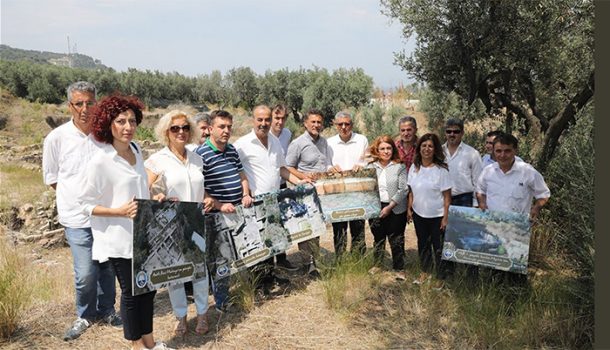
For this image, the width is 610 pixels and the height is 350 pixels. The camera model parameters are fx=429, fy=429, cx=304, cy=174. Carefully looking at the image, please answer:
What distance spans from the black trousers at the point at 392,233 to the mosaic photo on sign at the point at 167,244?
2.33 metres

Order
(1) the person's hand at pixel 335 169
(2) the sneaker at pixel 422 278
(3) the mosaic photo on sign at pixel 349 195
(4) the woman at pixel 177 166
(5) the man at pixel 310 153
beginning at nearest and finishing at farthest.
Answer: (4) the woman at pixel 177 166 < (2) the sneaker at pixel 422 278 < (3) the mosaic photo on sign at pixel 349 195 < (1) the person's hand at pixel 335 169 < (5) the man at pixel 310 153

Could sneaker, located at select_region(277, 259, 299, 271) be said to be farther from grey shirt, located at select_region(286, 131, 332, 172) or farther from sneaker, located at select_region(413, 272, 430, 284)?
sneaker, located at select_region(413, 272, 430, 284)

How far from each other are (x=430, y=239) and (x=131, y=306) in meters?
3.33

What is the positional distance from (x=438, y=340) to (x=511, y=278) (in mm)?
1134

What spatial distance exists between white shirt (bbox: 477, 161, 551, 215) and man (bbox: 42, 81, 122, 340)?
404cm

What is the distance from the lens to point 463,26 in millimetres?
7473

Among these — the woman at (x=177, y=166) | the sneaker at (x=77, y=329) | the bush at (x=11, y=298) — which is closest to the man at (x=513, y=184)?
the woman at (x=177, y=166)

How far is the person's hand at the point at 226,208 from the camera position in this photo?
4.33 m

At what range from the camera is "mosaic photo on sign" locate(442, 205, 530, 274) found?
4.19 m

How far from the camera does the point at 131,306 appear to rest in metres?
3.36

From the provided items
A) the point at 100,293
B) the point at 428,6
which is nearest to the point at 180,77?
the point at 428,6

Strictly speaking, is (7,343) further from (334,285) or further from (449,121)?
(449,121)

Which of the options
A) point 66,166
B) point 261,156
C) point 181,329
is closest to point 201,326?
point 181,329

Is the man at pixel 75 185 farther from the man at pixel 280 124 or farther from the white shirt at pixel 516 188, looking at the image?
the white shirt at pixel 516 188
